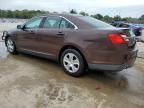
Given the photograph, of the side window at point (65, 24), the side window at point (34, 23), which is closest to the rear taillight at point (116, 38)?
the side window at point (65, 24)

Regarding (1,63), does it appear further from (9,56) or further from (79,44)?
(79,44)

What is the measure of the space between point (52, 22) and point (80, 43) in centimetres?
137

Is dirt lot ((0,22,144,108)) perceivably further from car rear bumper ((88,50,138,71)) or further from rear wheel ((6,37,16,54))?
rear wheel ((6,37,16,54))

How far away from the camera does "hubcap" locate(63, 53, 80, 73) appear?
5.35m

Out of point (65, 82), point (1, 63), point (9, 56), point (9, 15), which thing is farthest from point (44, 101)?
point (9, 15)

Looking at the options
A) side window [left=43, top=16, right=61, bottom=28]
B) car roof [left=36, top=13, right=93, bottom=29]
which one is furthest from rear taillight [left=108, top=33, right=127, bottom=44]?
side window [left=43, top=16, right=61, bottom=28]

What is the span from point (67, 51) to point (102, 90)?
138cm

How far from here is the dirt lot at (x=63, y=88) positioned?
13.0 feet

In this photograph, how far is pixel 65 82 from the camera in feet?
16.5

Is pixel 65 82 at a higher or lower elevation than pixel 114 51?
lower

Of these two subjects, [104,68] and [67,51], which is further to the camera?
[67,51]

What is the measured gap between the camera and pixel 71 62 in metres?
5.46

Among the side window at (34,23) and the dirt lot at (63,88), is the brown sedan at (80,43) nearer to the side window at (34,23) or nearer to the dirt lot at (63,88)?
the side window at (34,23)

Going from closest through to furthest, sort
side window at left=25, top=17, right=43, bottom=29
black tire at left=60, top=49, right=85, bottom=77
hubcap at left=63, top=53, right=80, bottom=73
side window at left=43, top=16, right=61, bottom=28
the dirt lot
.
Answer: the dirt lot < black tire at left=60, top=49, right=85, bottom=77 < hubcap at left=63, top=53, right=80, bottom=73 < side window at left=43, top=16, right=61, bottom=28 < side window at left=25, top=17, right=43, bottom=29
